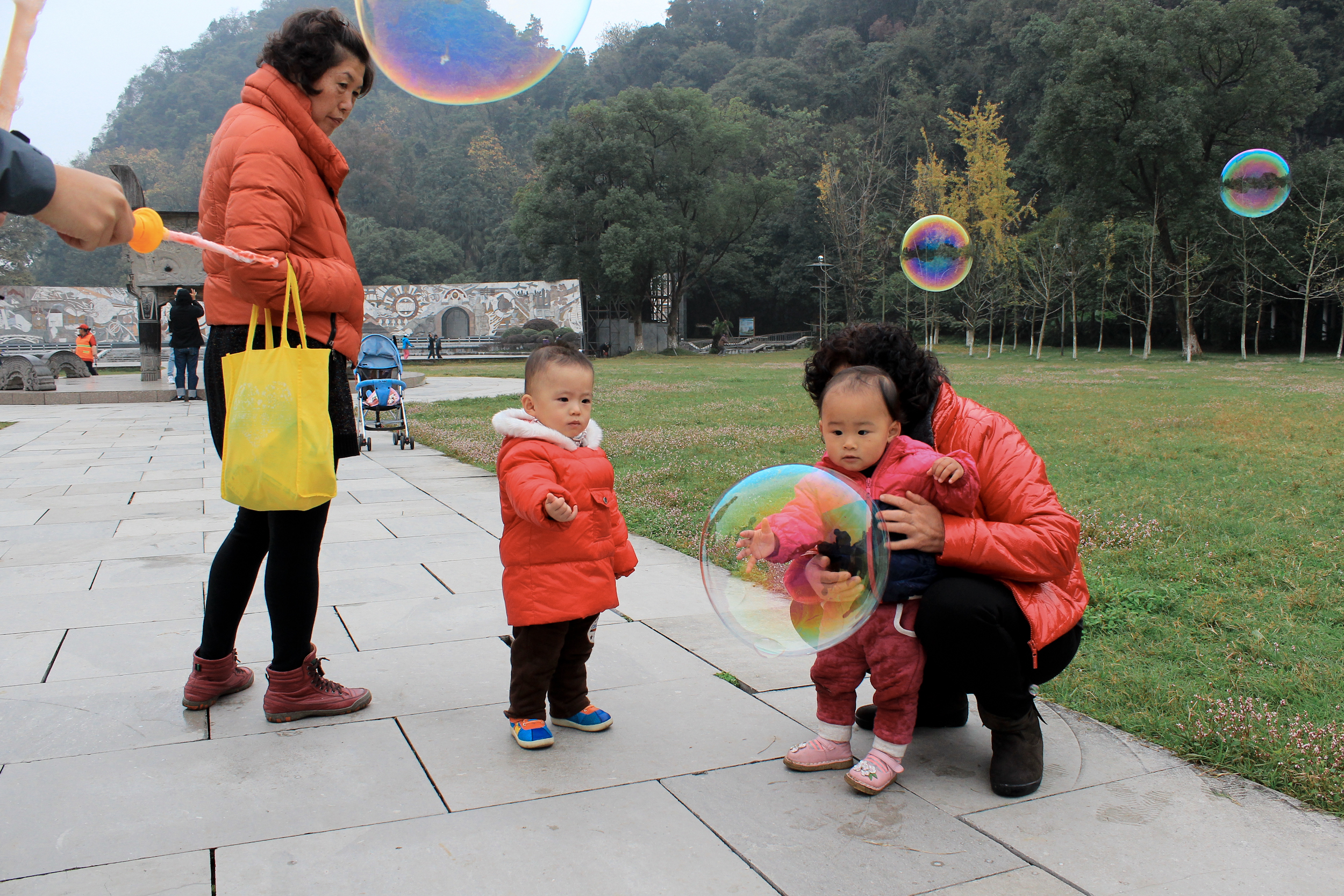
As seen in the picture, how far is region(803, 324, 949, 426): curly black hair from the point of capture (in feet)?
8.54

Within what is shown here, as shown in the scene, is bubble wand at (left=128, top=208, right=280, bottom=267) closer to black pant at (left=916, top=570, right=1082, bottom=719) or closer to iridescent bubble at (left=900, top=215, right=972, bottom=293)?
black pant at (left=916, top=570, right=1082, bottom=719)

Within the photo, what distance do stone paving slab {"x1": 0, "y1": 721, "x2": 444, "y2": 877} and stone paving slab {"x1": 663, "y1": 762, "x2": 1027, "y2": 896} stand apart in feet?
2.39

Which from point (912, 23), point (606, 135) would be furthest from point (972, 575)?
point (912, 23)

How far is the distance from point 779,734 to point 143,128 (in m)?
119

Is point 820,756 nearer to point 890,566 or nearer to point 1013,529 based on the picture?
point 890,566

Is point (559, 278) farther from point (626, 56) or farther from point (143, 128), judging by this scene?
point (143, 128)

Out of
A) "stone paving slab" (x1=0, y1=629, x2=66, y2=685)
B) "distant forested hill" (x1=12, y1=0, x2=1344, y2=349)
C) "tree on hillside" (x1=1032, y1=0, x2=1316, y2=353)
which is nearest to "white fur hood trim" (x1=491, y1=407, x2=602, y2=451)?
"stone paving slab" (x1=0, y1=629, x2=66, y2=685)

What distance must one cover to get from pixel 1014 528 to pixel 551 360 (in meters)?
1.33

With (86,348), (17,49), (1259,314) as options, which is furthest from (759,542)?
(1259,314)

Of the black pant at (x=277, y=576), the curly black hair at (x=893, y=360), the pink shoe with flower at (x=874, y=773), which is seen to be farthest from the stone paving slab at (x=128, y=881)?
the curly black hair at (x=893, y=360)

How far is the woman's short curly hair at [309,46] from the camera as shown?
107 inches

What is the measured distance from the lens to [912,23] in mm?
71250

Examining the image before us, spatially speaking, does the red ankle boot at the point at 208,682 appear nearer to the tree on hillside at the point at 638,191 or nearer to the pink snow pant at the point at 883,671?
the pink snow pant at the point at 883,671

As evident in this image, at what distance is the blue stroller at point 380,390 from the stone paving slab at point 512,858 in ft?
25.4
